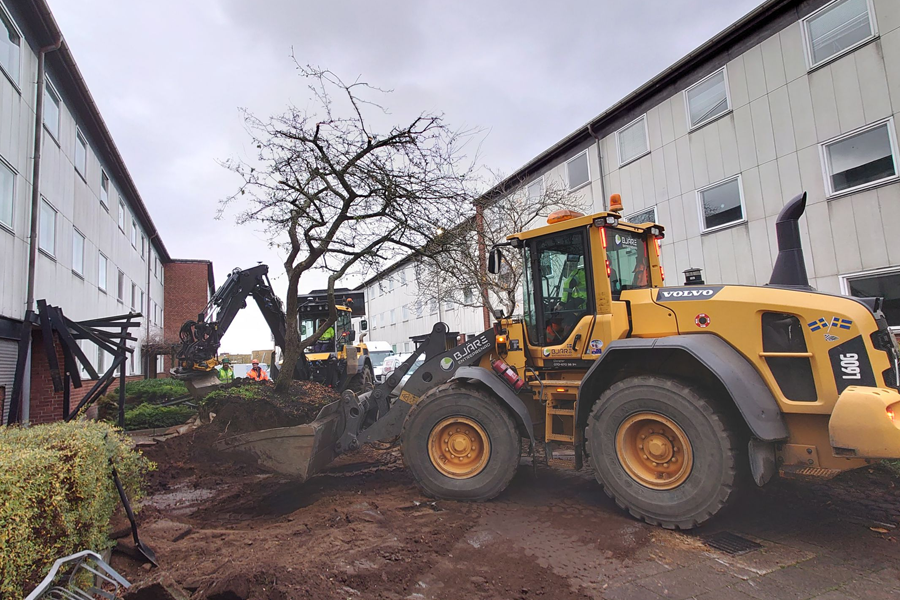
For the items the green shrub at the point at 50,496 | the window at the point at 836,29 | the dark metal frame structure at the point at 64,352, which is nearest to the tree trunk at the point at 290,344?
the dark metal frame structure at the point at 64,352

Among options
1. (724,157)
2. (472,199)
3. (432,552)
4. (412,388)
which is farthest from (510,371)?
(724,157)

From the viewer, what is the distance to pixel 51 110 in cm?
1061

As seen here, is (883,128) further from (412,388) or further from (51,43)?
(51,43)

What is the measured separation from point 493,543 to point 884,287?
9766 millimetres

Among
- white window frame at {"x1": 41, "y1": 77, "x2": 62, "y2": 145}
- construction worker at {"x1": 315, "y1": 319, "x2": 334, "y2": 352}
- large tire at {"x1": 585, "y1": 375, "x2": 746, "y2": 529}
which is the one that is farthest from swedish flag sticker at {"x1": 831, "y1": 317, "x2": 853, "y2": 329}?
white window frame at {"x1": 41, "y1": 77, "x2": 62, "y2": 145}

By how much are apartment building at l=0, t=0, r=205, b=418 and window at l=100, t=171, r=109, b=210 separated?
0.06 metres

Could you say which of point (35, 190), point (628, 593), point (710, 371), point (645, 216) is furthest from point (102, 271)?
point (628, 593)

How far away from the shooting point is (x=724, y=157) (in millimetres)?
12820

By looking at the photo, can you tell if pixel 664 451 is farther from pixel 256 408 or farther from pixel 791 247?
pixel 256 408

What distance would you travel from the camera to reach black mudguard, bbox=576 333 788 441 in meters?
4.29

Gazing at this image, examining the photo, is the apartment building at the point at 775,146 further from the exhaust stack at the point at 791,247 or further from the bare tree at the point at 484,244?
the exhaust stack at the point at 791,247

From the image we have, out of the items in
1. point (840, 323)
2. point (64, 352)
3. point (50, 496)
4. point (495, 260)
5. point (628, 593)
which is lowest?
point (628, 593)

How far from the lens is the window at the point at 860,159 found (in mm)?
10031

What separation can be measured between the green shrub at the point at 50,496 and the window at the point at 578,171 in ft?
50.7
